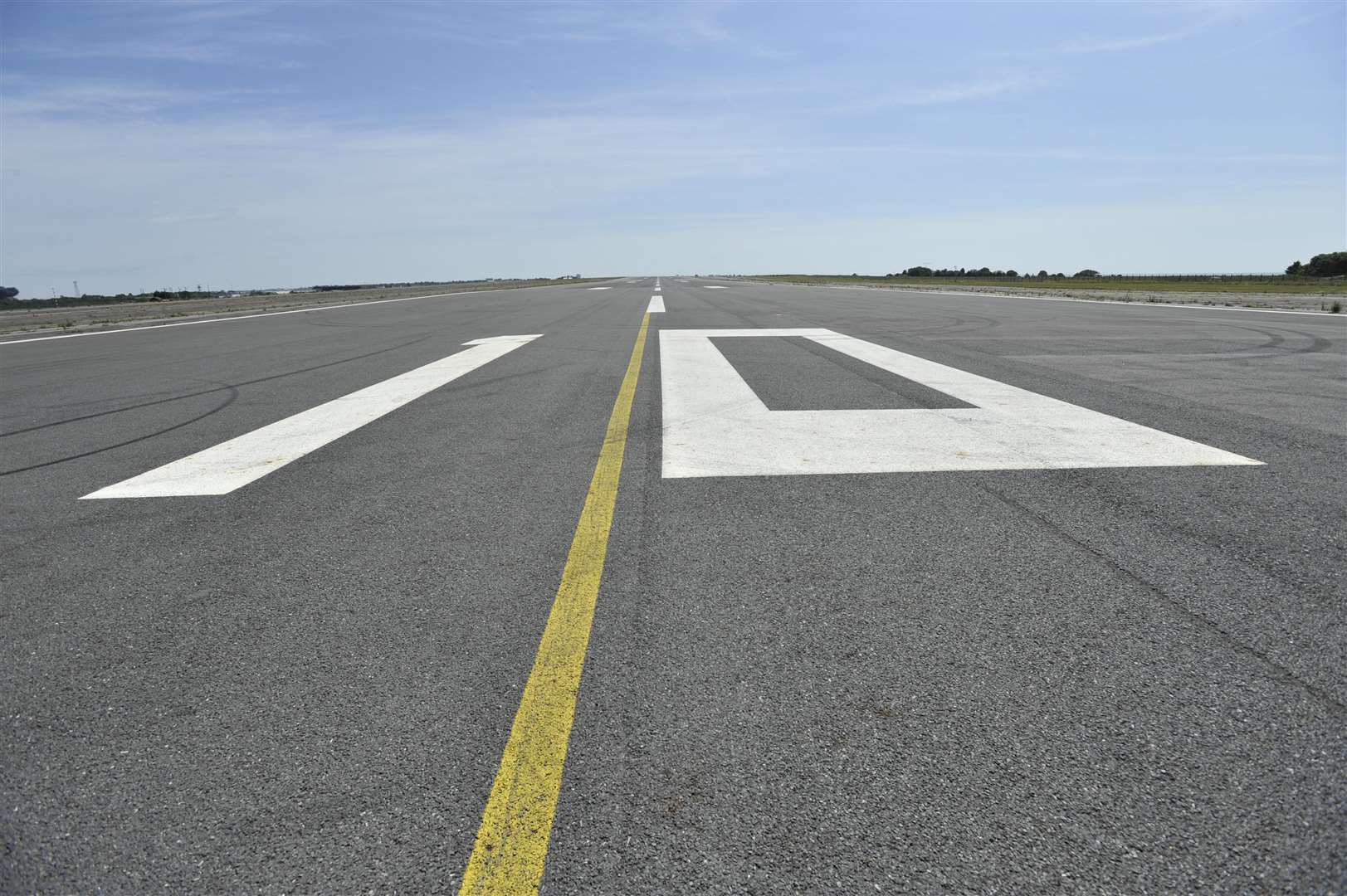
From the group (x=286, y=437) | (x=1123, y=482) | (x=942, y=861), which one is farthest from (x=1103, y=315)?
(x=942, y=861)

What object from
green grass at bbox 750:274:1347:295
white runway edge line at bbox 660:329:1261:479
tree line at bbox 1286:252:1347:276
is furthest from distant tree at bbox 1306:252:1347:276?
white runway edge line at bbox 660:329:1261:479

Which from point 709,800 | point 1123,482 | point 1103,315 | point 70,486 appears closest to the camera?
point 709,800

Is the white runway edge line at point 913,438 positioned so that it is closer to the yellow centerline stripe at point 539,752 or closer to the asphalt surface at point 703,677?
the asphalt surface at point 703,677

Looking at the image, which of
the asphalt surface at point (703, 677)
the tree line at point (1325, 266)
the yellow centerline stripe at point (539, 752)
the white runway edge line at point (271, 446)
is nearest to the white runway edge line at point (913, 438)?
the asphalt surface at point (703, 677)

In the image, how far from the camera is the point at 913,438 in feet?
16.4

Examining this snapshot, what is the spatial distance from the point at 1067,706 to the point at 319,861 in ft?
6.13

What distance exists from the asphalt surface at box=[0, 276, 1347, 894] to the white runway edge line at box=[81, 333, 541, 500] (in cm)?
21

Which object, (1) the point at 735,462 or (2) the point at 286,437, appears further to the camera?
(2) the point at 286,437

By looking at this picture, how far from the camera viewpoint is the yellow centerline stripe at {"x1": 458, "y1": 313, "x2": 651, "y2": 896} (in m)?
1.53

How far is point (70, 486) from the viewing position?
4352mm

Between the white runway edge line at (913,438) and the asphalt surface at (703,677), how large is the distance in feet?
0.83

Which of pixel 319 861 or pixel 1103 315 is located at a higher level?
pixel 1103 315

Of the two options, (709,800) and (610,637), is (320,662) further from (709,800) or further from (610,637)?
(709,800)

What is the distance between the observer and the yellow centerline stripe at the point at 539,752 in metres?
1.53
